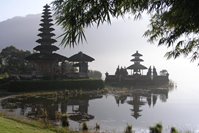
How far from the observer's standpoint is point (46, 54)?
182 feet

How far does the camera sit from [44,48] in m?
55.4

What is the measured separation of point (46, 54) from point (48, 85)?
12039mm

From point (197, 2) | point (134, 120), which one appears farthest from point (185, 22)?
point (134, 120)

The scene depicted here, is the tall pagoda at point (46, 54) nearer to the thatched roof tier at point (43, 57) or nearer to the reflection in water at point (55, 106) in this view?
the thatched roof tier at point (43, 57)

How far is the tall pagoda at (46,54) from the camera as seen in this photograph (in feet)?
180

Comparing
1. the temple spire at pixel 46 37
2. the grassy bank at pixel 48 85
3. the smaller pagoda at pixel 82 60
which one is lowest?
the grassy bank at pixel 48 85

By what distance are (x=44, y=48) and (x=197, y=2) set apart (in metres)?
51.4

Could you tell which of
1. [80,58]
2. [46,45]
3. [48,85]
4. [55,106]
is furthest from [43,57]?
[55,106]

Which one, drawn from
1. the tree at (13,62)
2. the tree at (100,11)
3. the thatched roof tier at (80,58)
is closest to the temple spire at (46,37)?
the thatched roof tier at (80,58)

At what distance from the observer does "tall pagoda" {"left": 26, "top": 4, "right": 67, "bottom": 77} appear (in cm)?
5500

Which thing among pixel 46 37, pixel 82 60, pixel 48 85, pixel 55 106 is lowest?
pixel 55 106

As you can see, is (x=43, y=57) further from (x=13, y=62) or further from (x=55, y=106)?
(x=55, y=106)

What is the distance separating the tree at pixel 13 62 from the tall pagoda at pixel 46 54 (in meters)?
7.76

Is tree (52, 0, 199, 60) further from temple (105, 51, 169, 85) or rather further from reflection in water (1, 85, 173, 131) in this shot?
temple (105, 51, 169, 85)
